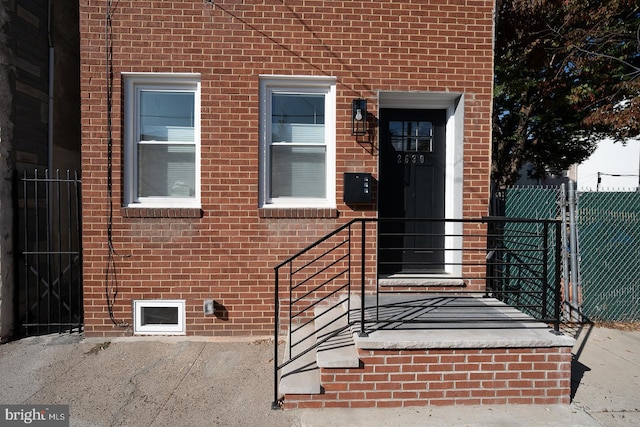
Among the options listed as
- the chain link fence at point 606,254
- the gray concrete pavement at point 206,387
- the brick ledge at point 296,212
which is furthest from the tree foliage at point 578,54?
the gray concrete pavement at point 206,387

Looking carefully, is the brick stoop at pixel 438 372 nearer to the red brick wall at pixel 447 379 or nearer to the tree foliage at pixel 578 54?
the red brick wall at pixel 447 379

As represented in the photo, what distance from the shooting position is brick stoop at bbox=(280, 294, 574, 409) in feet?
10.1

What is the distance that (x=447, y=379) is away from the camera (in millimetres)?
3146

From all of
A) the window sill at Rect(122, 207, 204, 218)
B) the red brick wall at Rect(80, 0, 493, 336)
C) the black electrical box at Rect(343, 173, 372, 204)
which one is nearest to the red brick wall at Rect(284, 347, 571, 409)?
the red brick wall at Rect(80, 0, 493, 336)

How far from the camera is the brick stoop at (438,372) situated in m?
3.08

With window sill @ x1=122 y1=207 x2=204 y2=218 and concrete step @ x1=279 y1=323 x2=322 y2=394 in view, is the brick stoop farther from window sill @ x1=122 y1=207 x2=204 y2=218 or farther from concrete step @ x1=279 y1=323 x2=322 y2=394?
window sill @ x1=122 y1=207 x2=204 y2=218

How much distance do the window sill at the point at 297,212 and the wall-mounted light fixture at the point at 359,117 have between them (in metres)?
0.96

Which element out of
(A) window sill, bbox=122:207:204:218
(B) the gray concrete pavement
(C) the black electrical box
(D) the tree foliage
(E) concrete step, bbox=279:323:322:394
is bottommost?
(B) the gray concrete pavement

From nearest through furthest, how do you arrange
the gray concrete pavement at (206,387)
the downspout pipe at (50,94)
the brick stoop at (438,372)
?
the gray concrete pavement at (206,387) < the brick stoop at (438,372) < the downspout pipe at (50,94)

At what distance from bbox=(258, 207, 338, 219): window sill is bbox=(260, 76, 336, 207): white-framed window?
11 centimetres

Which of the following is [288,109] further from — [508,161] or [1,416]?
[508,161]

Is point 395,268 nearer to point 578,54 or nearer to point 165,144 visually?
point 165,144

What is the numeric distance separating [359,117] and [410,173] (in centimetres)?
100

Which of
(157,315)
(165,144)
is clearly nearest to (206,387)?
(157,315)
